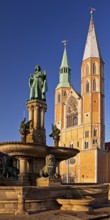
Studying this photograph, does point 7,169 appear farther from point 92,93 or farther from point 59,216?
point 92,93

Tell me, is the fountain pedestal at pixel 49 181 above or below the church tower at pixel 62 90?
below

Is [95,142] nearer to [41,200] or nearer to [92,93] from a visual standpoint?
[92,93]

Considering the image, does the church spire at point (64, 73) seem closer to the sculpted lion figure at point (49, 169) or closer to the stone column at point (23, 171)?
the stone column at point (23, 171)

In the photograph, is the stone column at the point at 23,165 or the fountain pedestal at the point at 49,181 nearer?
the fountain pedestal at the point at 49,181

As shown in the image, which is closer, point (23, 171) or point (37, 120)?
point (23, 171)

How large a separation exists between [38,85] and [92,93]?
2018 inches

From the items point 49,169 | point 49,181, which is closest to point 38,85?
point 49,169

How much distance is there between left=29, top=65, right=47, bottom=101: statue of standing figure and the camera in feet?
80.8

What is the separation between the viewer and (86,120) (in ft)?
242

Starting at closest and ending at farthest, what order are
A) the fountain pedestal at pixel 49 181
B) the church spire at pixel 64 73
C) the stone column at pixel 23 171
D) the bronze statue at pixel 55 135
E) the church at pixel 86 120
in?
the fountain pedestal at pixel 49 181
the stone column at pixel 23 171
the bronze statue at pixel 55 135
the church at pixel 86 120
the church spire at pixel 64 73

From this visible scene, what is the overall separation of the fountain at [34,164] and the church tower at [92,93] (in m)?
46.7

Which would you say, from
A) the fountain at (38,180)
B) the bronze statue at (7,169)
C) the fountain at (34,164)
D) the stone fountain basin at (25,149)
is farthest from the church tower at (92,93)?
the bronze statue at (7,169)

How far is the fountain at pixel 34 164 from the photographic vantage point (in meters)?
11.9

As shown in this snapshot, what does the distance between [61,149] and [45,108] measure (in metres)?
3.84
